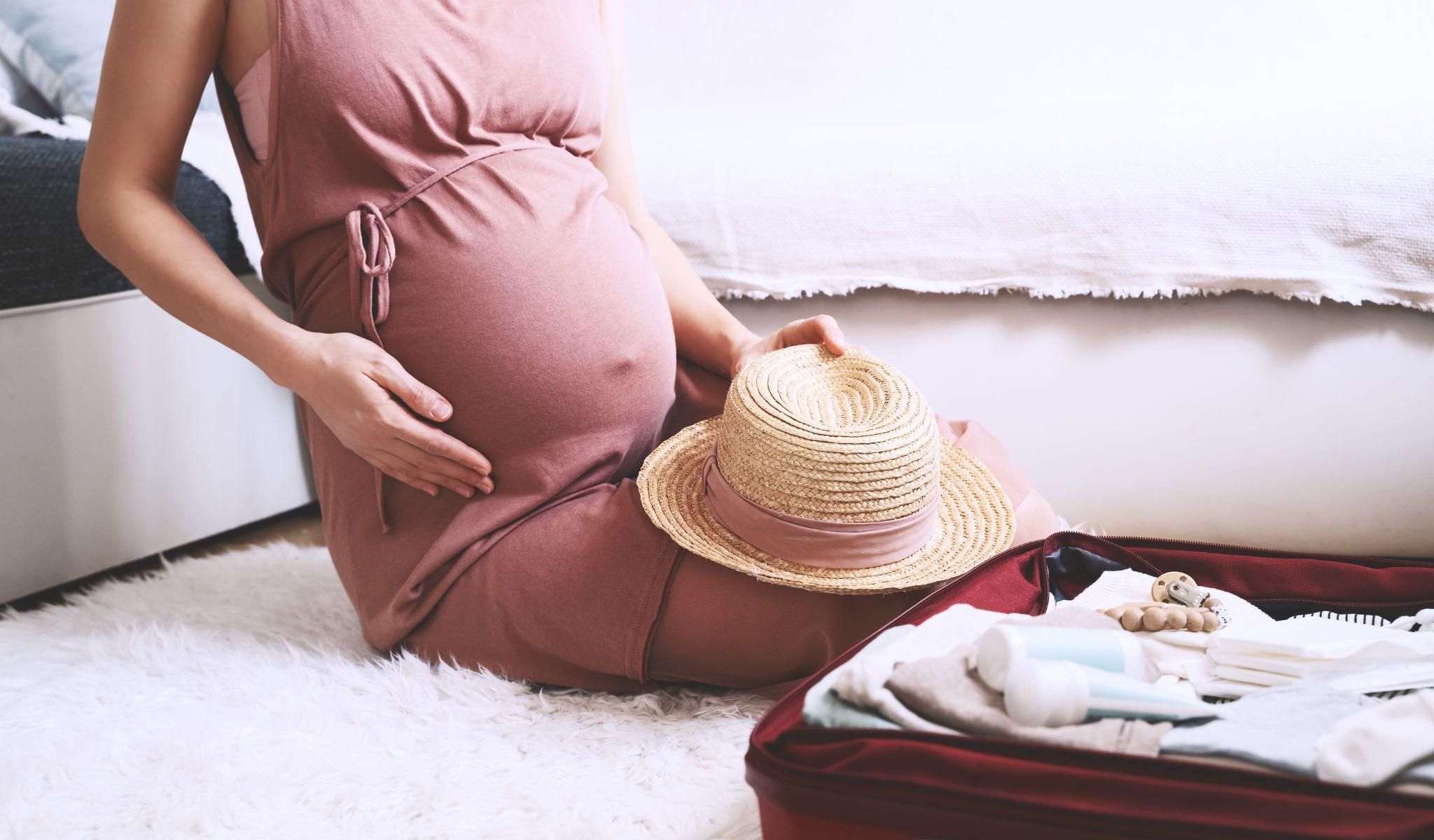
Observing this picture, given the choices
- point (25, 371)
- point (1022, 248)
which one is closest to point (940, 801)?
point (1022, 248)

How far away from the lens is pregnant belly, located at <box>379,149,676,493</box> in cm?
87

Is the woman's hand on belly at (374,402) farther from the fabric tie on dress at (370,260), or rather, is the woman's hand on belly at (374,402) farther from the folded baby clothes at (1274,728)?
the folded baby clothes at (1274,728)

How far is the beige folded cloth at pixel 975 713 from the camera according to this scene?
0.57m

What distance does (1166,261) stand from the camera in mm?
1207

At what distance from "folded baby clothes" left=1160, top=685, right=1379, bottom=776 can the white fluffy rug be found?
0.31m

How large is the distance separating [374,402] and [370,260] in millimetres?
125

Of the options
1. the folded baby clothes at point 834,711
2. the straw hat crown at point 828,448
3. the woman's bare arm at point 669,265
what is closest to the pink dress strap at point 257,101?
the woman's bare arm at point 669,265

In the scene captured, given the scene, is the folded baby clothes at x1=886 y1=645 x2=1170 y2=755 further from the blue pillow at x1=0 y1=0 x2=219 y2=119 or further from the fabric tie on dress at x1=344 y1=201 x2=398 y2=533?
the blue pillow at x1=0 y1=0 x2=219 y2=119

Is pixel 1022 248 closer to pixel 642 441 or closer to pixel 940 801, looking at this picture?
pixel 642 441

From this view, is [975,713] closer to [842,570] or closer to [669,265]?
[842,570]

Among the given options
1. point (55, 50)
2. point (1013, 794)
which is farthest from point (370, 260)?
point (55, 50)

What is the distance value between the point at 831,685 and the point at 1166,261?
82 cm

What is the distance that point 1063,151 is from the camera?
1.24 m

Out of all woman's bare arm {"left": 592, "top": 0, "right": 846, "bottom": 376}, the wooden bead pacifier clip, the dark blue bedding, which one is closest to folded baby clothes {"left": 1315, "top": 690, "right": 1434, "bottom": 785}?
the wooden bead pacifier clip
